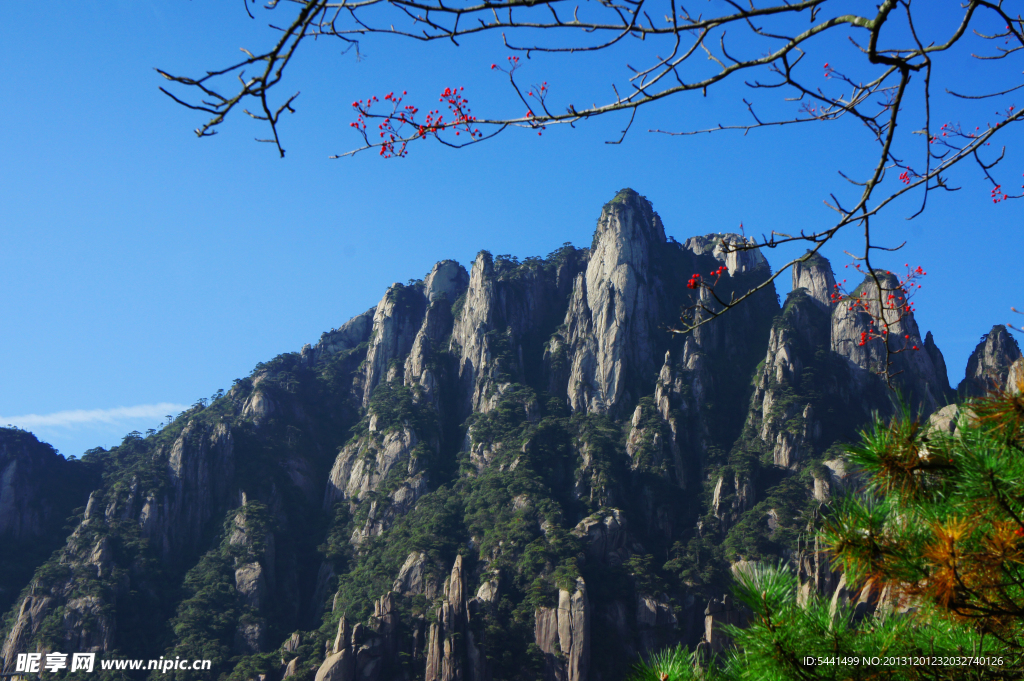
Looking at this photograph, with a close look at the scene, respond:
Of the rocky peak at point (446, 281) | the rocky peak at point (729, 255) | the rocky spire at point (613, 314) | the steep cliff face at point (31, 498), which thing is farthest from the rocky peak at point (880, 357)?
the steep cliff face at point (31, 498)

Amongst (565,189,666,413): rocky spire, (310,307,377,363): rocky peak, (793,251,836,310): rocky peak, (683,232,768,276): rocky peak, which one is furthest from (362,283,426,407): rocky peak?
(793,251,836,310): rocky peak

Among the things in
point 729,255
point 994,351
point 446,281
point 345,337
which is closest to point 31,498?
point 345,337

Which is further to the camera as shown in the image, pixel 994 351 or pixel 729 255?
pixel 729 255

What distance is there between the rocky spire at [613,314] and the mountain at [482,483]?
0.35 m

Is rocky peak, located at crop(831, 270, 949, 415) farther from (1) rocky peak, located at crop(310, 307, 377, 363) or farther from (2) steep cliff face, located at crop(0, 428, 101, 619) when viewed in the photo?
(2) steep cliff face, located at crop(0, 428, 101, 619)

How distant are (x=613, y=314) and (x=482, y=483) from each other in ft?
90.1

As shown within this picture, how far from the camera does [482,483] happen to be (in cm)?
7481

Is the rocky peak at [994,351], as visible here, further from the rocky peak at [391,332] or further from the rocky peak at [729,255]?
the rocky peak at [391,332]

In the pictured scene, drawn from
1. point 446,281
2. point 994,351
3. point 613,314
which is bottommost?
point 994,351

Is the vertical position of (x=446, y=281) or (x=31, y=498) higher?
(x=446, y=281)

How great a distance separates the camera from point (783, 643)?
5.02 meters

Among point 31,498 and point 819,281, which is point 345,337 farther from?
point 819,281

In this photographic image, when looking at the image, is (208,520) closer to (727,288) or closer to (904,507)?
(727,288)

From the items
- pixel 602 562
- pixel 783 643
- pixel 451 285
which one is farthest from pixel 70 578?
pixel 783 643
